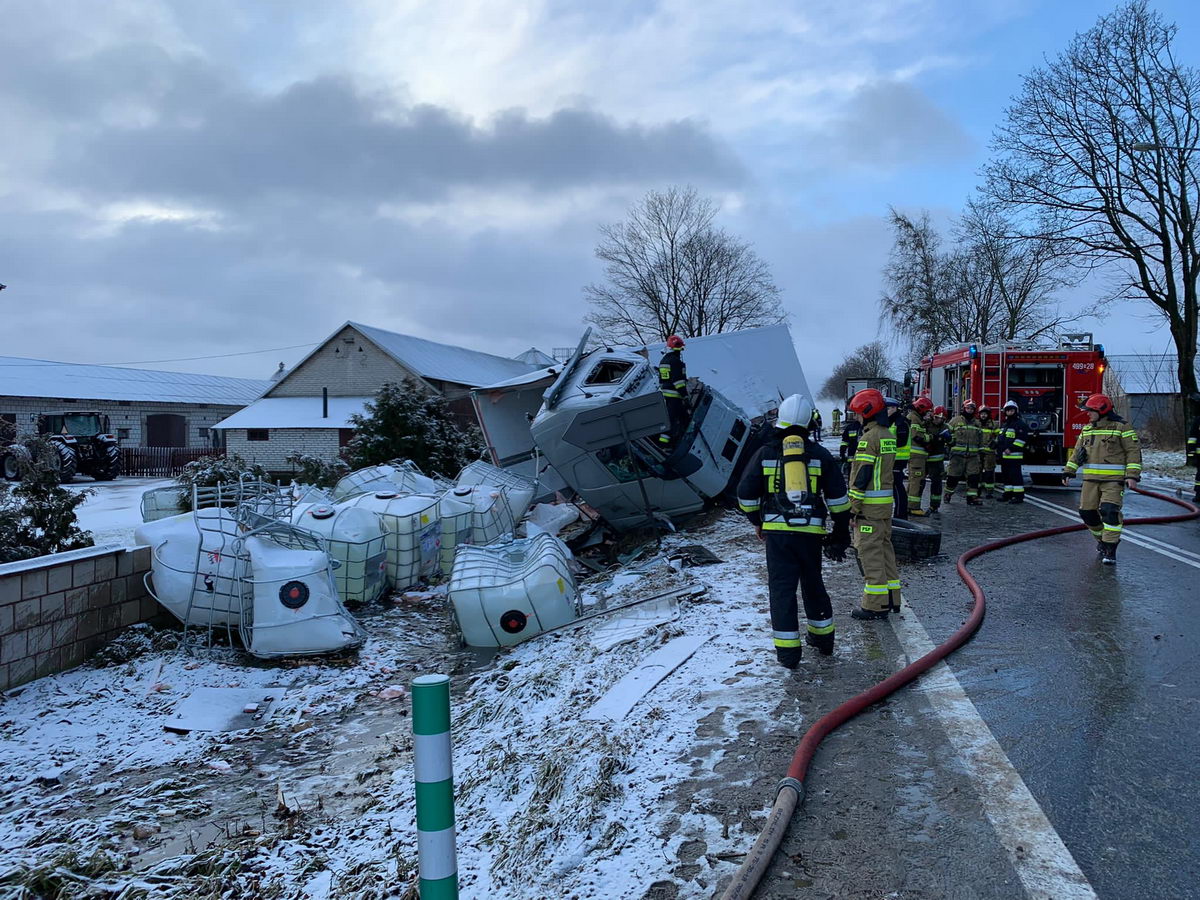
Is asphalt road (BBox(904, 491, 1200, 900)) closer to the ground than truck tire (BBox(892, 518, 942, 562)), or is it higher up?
closer to the ground

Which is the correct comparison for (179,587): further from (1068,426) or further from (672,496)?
(1068,426)

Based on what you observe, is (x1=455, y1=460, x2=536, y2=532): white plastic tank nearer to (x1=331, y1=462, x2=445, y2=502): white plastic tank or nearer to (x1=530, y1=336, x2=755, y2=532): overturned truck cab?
(x1=331, y1=462, x2=445, y2=502): white plastic tank

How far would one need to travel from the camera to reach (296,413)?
31.2 metres

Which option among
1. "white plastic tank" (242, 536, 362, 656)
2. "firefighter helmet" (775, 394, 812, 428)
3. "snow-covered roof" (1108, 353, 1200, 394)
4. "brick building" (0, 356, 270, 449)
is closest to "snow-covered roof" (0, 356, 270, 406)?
"brick building" (0, 356, 270, 449)

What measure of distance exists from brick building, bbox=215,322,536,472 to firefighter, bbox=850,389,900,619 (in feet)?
82.3

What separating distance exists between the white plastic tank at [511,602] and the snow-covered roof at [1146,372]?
41.6 metres

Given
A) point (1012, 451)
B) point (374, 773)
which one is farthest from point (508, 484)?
point (1012, 451)

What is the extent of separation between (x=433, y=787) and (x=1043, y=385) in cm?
1659

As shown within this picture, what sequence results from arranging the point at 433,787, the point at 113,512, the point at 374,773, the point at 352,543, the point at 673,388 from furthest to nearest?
the point at 113,512 < the point at 673,388 < the point at 352,543 < the point at 374,773 < the point at 433,787

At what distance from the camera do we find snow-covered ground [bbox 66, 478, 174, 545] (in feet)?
42.3

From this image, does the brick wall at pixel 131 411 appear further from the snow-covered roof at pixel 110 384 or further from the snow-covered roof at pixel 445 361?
the snow-covered roof at pixel 445 361

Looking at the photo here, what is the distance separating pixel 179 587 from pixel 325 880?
14.3ft

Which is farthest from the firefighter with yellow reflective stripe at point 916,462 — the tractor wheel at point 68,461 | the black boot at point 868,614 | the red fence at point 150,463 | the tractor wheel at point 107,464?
the red fence at point 150,463

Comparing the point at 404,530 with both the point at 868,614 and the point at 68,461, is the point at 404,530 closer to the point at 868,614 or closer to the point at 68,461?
the point at 868,614
